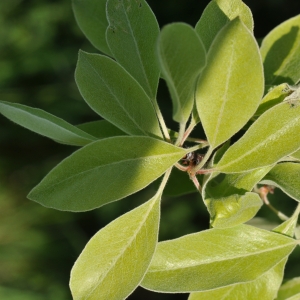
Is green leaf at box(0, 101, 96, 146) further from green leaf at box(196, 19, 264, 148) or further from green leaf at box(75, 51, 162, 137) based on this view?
green leaf at box(196, 19, 264, 148)

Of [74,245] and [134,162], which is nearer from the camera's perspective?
[134,162]

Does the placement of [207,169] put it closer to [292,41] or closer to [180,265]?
[180,265]

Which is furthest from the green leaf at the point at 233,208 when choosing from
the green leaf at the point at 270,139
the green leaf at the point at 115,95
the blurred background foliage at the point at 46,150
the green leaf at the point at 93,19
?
the blurred background foliage at the point at 46,150

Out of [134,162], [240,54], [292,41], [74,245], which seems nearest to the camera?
[240,54]

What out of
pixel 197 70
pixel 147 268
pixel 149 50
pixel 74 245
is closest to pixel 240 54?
pixel 197 70

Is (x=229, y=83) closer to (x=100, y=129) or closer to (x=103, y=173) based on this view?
(x=103, y=173)

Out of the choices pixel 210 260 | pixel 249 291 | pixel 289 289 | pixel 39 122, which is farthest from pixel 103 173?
pixel 289 289

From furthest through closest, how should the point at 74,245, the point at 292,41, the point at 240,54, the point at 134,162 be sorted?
1. the point at 74,245
2. the point at 292,41
3. the point at 134,162
4. the point at 240,54

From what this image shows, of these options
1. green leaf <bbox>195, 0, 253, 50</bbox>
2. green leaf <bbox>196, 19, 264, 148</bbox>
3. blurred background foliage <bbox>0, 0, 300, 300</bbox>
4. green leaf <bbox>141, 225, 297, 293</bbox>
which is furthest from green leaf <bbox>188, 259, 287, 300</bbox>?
blurred background foliage <bbox>0, 0, 300, 300</bbox>
